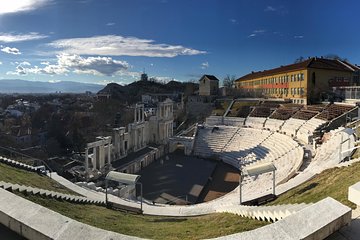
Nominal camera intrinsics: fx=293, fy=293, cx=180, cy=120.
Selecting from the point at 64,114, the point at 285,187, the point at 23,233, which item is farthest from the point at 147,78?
the point at 23,233

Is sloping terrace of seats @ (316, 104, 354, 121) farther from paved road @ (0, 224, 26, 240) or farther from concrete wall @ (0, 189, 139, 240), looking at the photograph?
paved road @ (0, 224, 26, 240)

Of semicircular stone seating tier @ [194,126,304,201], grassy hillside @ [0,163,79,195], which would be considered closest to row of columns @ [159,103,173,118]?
semicircular stone seating tier @ [194,126,304,201]

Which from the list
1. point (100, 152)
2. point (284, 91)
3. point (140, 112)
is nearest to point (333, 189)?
point (100, 152)

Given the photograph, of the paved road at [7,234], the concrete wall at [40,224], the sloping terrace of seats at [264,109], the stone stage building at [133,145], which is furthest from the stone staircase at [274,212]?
the sloping terrace of seats at [264,109]

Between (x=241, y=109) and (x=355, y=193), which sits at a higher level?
(x=355, y=193)

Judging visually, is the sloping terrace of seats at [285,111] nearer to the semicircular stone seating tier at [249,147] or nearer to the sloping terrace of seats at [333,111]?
the semicircular stone seating tier at [249,147]

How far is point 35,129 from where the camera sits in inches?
2940

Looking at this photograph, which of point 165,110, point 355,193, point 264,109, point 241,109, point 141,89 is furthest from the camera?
point 141,89

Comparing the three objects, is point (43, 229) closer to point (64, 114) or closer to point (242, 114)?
point (242, 114)

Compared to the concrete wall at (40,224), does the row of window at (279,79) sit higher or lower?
higher

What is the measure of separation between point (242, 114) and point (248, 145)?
41.8ft

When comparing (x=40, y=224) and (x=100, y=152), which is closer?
(x=40, y=224)

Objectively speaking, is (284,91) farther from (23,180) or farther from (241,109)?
(23,180)

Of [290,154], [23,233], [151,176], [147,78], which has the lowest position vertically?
[151,176]
